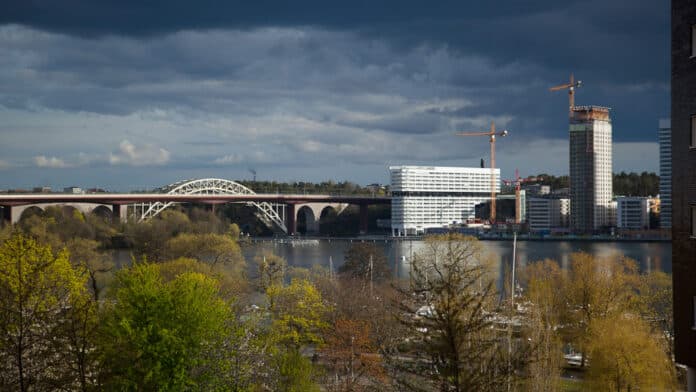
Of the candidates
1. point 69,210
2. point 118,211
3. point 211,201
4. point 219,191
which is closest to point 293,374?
point 69,210

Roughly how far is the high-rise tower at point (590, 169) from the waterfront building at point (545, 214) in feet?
6.17

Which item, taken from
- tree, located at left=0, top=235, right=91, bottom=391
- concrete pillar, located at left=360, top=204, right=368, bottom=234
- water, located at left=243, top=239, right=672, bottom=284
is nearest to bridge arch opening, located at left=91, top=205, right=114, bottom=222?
water, located at left=243, top=239, right=672, bottom=284

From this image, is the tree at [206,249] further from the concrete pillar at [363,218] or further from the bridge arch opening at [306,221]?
the concrete pillar at [363,218]

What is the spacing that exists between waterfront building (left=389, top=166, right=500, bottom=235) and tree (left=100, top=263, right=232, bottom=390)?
71950 mm

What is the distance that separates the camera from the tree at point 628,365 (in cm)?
1229

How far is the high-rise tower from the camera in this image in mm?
81562

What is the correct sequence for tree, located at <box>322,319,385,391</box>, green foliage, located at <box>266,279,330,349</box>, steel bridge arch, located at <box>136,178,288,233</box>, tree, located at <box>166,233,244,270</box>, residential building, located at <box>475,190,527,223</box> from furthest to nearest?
residential building, located at <box>475,190,527,223</box> < steel bridge arch, located at <box>136,178,288,233</box> < tree, located at <box>166,233,244,270</box> < green foliage, located at <box>266,279,330,349</box> < tree, located at <box>322,319,385,391</box>

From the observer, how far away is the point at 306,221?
78125mm

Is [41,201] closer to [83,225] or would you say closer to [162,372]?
[83,225]

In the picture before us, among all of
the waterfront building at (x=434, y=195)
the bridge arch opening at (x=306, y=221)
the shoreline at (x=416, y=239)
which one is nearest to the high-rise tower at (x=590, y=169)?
the shoreline at (x=416, y=239)

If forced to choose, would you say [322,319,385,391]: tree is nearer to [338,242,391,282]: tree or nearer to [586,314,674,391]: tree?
[586,314,674,391]: tree

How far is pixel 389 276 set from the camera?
26.2 meters

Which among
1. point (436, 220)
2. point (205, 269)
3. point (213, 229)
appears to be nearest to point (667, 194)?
point (436, 220)

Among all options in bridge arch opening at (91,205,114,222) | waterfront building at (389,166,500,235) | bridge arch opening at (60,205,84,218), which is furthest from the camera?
waterfront building at (389,166,500,235)
